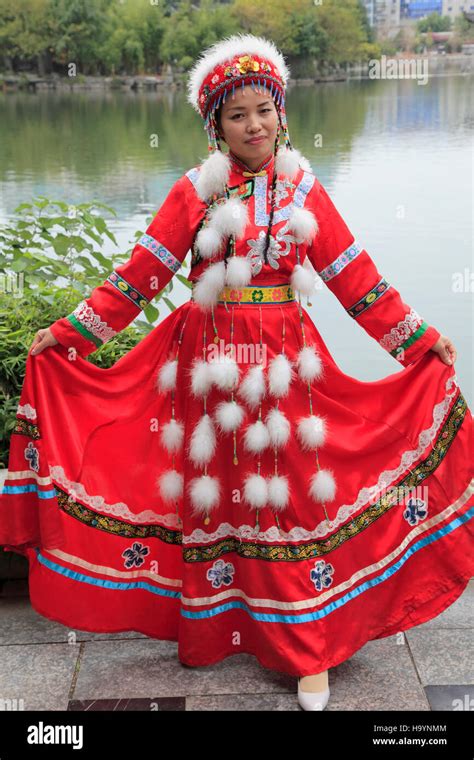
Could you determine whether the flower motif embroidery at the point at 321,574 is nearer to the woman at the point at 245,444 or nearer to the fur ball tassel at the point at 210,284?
the woman at the point at 245,444

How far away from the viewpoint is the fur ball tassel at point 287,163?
72.3 inches

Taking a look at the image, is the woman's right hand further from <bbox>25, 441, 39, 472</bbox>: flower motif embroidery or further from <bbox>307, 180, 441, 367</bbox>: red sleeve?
<bbox>307, 180, 441, 367</bbox>: red sleeve

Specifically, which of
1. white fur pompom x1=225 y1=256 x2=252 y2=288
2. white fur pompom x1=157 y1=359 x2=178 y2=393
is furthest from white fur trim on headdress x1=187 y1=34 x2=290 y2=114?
white fur pompom x1=157 y1=359 x2=178 y2=393

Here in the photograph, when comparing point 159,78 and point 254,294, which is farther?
point 159,78

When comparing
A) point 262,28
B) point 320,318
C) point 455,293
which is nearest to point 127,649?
point 320,318

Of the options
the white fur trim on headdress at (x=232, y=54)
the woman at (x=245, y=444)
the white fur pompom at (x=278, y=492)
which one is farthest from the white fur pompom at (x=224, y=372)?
the white fur trim on headdress at (x=232, y=54)

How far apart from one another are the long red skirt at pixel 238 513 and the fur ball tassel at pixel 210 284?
0.16 ft

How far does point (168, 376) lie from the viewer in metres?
1.97

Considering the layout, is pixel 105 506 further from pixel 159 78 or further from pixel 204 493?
pixel 159 78

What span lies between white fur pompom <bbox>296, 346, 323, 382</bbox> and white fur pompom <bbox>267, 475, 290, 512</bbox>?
230mm

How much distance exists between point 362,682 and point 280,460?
54 cm

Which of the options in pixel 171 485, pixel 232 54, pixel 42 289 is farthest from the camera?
pixel 42 289

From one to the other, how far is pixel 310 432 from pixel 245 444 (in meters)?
0.14

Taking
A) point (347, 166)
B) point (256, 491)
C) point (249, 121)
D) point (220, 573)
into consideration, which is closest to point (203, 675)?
point (220, 573)
